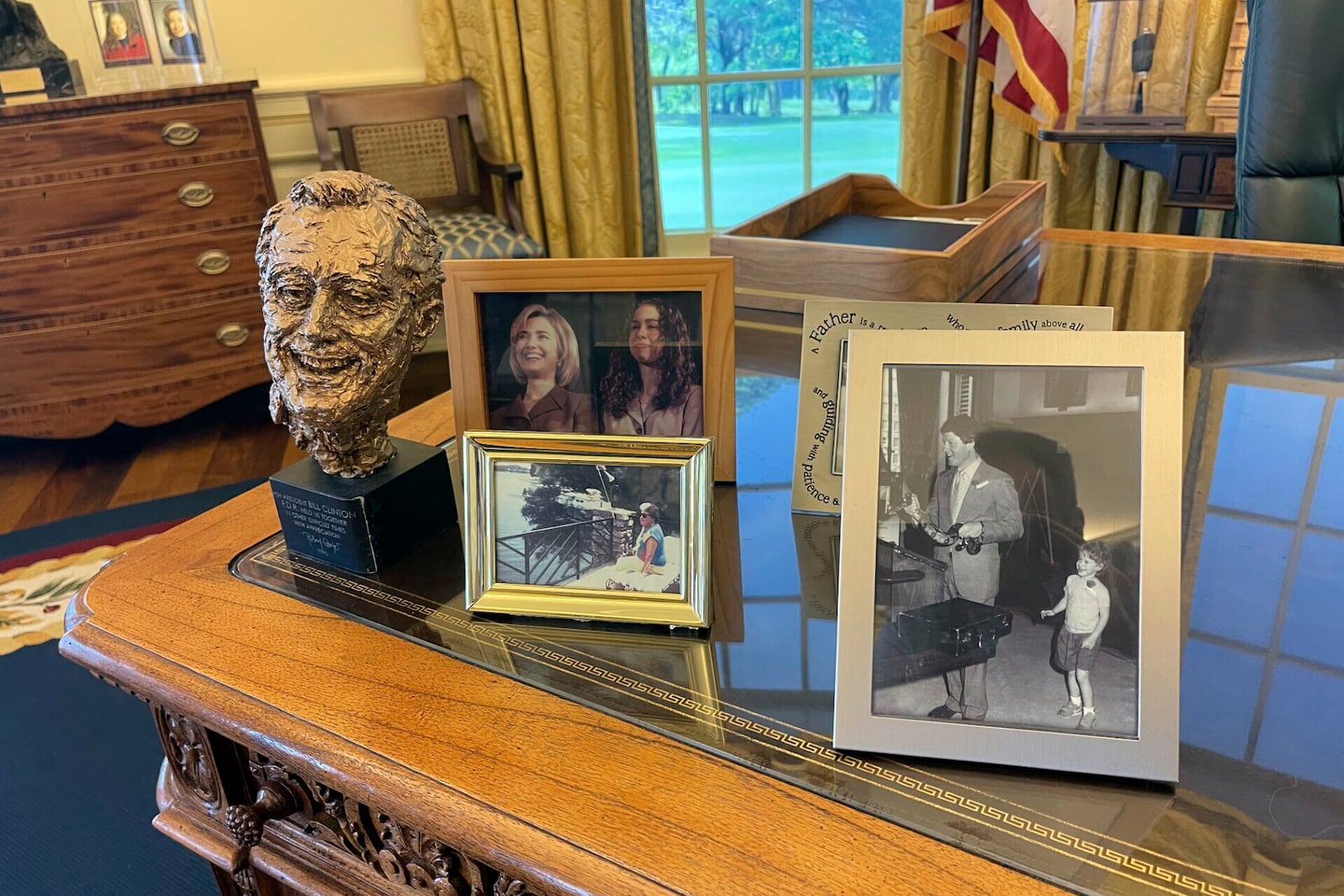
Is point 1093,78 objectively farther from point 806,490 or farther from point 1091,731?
point 1091,731

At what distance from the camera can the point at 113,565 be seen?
894 mm

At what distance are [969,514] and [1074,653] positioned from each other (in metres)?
0.11

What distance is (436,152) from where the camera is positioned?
9.23ft

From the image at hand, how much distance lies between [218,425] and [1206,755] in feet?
9.05

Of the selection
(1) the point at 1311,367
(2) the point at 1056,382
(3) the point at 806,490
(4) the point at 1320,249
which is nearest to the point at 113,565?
(3) the point at 806,490

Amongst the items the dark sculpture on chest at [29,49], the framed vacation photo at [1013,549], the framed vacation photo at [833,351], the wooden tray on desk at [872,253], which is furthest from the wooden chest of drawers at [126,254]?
the framed vacation photo at [1013,549]

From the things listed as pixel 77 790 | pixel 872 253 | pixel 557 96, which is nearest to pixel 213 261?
pixel 557 96

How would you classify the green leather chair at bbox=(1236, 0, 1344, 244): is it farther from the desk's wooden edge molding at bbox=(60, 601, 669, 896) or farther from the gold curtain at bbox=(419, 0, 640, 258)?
the gold curtain at bbox=(419, 0, 640, 258)

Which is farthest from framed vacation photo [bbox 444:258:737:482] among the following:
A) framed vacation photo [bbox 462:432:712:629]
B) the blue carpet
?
the blue carpet

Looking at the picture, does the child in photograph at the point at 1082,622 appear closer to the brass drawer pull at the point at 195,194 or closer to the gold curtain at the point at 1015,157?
the gold curtain at the point at 1015,157

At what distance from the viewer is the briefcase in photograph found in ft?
2.01

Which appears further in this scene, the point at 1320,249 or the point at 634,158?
the point at 634,158

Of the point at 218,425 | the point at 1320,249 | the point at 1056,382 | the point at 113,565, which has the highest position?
the point at 1056,382

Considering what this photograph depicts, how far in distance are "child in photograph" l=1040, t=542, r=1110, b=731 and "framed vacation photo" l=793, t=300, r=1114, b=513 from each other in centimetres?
23
